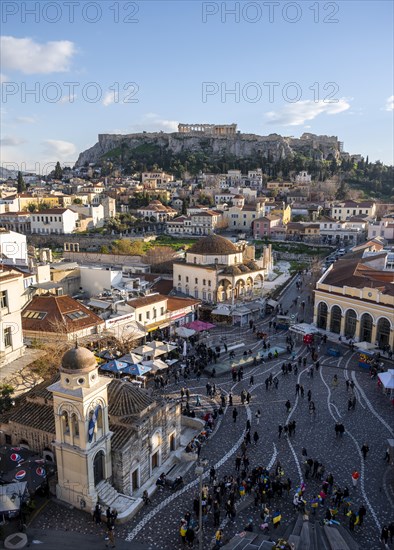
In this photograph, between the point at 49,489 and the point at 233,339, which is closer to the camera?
the point at 49,489

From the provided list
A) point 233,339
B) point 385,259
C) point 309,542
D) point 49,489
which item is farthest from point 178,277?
point 309,542

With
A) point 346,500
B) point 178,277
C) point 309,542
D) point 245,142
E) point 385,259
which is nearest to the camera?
point 309,542

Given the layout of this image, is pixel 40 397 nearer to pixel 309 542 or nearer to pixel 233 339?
pixel 309 542

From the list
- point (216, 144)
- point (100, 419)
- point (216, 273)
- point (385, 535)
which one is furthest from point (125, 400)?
point (216, 144)

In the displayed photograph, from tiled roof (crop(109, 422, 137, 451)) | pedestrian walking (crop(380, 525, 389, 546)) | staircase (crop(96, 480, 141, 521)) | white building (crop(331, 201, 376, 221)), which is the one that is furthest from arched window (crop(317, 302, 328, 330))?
white building (crop(331, 201, 376, 221))

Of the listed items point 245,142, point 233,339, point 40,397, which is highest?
point 245,142

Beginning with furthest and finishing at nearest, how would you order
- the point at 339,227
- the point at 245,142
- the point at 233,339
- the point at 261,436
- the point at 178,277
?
the point at 245,142 < the point at 339,227 < the point at 178,277 < the point at 233,339 < the point at 261,436

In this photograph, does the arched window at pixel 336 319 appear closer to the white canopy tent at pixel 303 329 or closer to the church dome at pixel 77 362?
the white canopy tent at pixel 303 329
